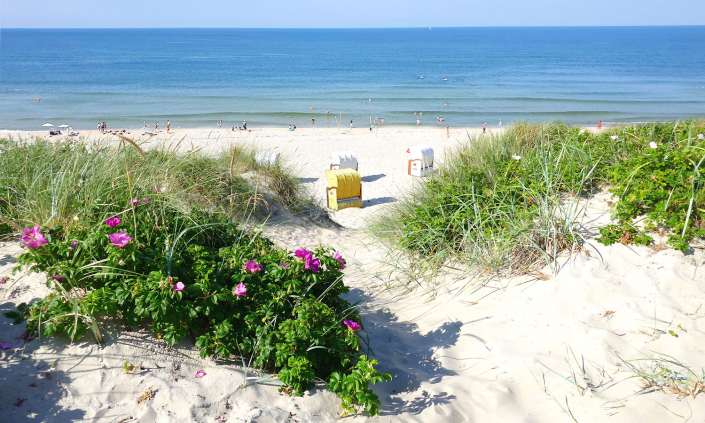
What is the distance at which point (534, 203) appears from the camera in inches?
173

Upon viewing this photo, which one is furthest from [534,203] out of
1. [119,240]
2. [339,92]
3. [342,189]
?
[339,92]

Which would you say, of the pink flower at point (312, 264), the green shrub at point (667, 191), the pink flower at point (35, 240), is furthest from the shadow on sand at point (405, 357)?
the pink flower at point (35, 240)

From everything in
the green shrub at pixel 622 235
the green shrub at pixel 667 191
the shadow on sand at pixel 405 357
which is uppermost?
the green shrub at pixel 667 191

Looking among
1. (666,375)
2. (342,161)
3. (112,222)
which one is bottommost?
(666,375)

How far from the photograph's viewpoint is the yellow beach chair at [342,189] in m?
9.56

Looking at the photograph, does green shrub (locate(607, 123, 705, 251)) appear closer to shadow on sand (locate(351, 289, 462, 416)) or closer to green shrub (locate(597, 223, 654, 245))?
green shrub (locate(597, 223, 654, 245))

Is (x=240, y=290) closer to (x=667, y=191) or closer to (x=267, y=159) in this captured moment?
(x=667, y=191)

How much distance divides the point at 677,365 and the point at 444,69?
206 ft

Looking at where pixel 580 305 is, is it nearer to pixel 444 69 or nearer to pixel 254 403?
pixel 254 403

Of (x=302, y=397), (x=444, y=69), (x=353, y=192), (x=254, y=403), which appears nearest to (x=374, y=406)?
(x=302, y=397)

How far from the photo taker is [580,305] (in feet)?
10.9

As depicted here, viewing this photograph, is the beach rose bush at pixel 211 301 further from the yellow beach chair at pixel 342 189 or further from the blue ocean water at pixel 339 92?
the blue ocean water at pixel 339 92

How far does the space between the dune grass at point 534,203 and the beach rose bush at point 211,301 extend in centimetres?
175

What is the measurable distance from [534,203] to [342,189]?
566 cm
